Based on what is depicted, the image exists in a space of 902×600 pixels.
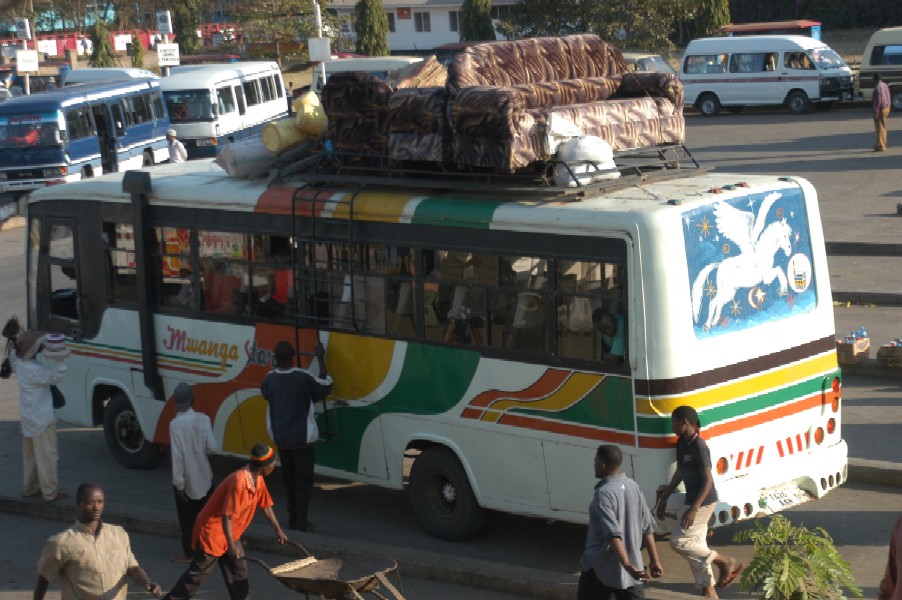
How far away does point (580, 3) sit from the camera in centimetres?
4572

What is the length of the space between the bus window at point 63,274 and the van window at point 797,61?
103ft

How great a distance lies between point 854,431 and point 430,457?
444 cm

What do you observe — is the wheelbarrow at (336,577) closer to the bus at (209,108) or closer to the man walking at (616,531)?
the man walking at (616,531)

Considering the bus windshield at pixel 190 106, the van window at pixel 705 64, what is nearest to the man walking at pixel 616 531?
the bus windshield at pixel 190 106

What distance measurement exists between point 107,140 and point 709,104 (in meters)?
19.5

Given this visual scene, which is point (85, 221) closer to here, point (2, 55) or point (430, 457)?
point (430, 457)

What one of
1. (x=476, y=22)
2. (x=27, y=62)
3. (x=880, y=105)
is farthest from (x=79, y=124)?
(x=476, y=22)

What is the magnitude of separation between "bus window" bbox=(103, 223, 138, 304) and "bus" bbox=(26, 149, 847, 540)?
0.08 m

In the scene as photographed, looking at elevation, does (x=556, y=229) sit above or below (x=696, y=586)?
above

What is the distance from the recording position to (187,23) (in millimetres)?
69250

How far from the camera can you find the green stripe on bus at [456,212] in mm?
9344

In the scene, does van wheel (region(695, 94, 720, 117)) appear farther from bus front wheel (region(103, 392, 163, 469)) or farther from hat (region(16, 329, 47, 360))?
hat (region(16, 329, 47, 360))

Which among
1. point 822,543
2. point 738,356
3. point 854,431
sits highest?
point 738,356

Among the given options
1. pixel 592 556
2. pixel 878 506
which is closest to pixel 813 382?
pixel 878 506
